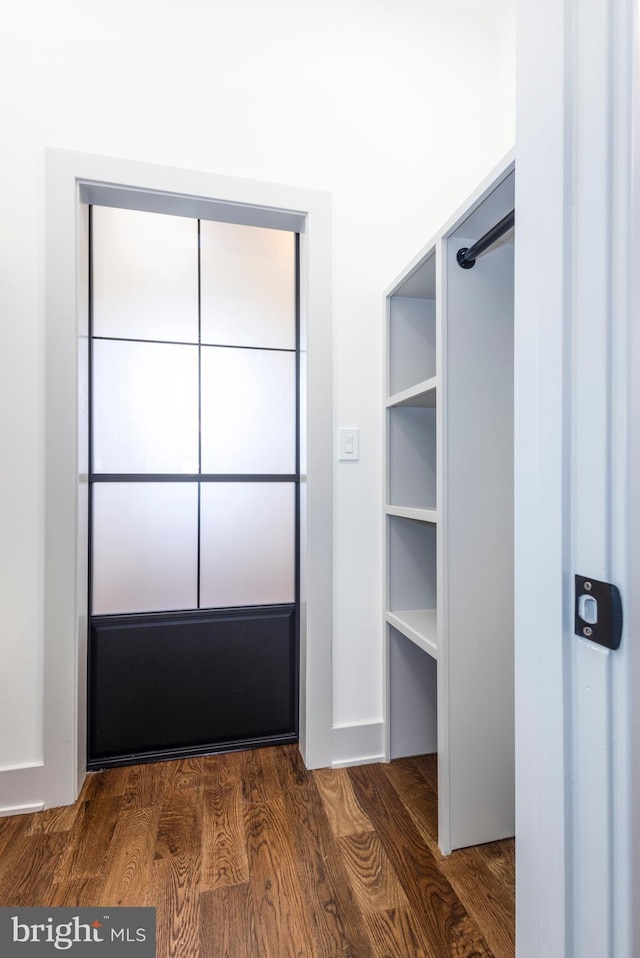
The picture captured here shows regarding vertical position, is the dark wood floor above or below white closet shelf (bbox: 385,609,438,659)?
below

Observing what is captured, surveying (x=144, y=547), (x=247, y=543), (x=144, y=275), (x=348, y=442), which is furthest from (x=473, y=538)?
(x=144, y=275)

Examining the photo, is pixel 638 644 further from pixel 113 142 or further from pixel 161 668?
pixel 113 142

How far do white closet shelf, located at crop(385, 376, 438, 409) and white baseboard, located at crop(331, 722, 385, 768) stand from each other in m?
1.18

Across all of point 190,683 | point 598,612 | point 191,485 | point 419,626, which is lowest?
point 190,683

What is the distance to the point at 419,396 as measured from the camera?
147cm

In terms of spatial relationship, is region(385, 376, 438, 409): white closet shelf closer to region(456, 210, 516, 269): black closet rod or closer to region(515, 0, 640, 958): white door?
region(456, 210, 516, 269): black closet rod

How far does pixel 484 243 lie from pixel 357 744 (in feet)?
5.49

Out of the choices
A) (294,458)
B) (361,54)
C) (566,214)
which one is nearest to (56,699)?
(294,458)

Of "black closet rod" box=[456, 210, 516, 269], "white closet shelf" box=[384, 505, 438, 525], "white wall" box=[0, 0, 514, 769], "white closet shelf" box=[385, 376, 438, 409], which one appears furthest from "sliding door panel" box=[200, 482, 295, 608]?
"black closet rod" box=[456, 210, 516, 269]

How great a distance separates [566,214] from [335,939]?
1.44 meters

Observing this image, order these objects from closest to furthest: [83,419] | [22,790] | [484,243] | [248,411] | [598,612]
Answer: [598,612] < [484,243] < [22,790] < [83,419] < [248,411]

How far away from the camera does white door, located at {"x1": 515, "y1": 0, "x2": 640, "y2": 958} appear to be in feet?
1.48

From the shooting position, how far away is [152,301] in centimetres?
177

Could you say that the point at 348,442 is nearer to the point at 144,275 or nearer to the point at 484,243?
the point at 484,243
